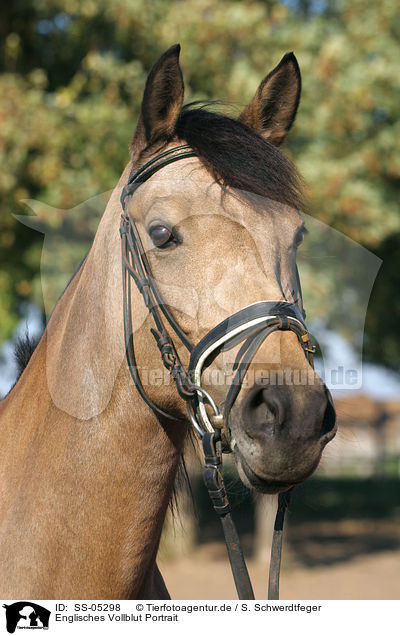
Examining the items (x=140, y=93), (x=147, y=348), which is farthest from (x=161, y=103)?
(x=140, y=93)

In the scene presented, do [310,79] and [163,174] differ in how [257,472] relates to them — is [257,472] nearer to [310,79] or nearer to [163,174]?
[163,174]

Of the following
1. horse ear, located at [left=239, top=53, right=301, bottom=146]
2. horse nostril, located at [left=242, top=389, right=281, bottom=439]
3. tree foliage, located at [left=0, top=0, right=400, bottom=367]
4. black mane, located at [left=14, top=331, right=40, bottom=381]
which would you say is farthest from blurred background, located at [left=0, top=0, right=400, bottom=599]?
horse nostril, located at [left=242, top=389, right=281, bottom=439]

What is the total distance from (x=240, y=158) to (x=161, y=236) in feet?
1.47

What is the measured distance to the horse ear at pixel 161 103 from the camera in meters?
2.37

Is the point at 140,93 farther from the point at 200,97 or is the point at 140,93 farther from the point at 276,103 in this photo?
the point at 276,103

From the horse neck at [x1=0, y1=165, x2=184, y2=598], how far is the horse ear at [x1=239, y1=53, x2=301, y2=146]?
0.85 m

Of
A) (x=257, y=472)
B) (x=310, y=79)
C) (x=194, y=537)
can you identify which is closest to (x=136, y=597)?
(x=257, y=472)

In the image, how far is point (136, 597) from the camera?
2.44m

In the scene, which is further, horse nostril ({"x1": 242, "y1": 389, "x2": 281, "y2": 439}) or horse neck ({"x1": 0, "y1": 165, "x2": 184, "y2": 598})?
horse neck ({"x1": 0, "y1": 165, "x2": 184, "y2": 598})

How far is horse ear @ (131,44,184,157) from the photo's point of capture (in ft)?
7.77

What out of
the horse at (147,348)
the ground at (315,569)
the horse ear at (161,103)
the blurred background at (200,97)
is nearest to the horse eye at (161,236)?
the horse at (147,348)

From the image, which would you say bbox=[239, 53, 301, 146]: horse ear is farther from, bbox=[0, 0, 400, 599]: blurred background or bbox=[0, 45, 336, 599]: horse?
bbox=[0, 0, 400, 599]: blurred background
